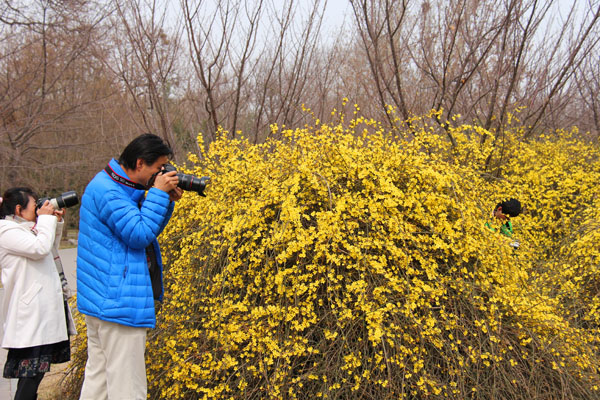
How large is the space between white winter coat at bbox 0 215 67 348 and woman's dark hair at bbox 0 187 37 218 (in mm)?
147

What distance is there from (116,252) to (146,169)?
432mm

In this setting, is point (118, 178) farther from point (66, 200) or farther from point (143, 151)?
point (66, 200)

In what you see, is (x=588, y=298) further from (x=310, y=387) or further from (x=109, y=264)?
(x=109, y=264)

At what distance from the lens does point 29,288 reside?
293 centimetres

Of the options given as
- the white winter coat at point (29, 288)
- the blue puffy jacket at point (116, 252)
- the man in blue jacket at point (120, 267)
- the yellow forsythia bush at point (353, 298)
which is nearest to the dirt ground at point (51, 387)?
the white winter coat at point (29, 288)

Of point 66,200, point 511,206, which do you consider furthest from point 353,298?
point 511,206

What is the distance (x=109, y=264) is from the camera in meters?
2.30

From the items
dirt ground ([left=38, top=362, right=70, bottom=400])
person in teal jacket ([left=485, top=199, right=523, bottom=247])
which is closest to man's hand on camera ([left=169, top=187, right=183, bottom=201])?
dirt ground ([left=38, top=362, right=70, bottom=400])

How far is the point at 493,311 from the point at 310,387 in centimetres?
103

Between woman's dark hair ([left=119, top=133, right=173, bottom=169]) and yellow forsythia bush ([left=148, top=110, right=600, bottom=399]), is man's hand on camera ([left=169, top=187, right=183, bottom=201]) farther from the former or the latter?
yellow forsythia bush ([left=148, top=110, right=600, bottom=399])

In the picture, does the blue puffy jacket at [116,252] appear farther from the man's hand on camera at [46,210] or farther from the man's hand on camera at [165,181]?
the man's hand on camera at [46,210]

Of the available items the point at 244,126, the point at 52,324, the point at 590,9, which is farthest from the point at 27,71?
the point at 590,9

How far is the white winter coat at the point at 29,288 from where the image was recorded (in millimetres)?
2865

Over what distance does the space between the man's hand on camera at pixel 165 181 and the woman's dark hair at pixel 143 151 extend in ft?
0.31
